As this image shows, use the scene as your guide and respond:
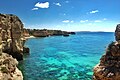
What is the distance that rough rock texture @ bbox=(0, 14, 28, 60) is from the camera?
1521 inches

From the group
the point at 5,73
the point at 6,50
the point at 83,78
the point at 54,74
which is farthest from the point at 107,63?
the point at 6,50

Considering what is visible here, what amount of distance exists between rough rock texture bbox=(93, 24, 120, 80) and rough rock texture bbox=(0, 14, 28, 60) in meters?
30.6

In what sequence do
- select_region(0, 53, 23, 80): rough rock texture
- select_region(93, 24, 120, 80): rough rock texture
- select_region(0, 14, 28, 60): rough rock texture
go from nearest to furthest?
select_region(93, 24, 120, 80): rough rock texture
select_region(0, 53, 23, 80): rough rock texture
select_region(0, 14, 28, 60): rough rock texture

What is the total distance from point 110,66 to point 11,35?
35873 millimetres

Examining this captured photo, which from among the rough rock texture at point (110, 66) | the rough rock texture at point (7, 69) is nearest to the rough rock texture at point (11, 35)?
the rough rock texture at point (7, 69)

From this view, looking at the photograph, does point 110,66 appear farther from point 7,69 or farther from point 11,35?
point 11,35

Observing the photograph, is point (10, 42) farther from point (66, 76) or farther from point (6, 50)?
point (66, 76)

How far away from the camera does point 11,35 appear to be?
138 ft

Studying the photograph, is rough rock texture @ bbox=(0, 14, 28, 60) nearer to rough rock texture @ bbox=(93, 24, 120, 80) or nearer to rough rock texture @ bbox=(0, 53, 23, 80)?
rough rock texture @ bbox=(0, 53, 23, 80)

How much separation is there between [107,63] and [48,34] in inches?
6123

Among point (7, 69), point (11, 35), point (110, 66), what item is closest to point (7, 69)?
point (7, 69)

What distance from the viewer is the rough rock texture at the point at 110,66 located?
8391 millimetres

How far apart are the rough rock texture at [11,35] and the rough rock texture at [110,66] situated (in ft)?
101

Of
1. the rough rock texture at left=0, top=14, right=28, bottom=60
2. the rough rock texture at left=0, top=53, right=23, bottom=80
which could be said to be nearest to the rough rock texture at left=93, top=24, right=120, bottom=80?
the rough rock texture at left=0, top=53, right=23, bottom=80
